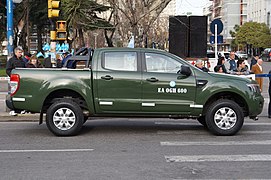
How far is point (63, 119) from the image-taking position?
9.87 metres

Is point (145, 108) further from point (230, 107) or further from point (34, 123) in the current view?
point (34, 123)

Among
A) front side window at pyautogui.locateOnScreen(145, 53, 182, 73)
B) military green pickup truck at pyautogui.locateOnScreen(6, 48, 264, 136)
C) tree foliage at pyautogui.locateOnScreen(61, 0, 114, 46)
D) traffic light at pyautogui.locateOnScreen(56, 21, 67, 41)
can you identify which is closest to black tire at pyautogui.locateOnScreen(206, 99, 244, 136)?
military green pickup truck at pyautogui.locateOnScreen(6, 48, 264, 136)

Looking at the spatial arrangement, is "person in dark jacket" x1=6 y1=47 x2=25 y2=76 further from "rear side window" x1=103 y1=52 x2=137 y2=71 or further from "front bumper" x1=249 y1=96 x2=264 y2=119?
"front bumper" x1=249 y1=96 x2=264 y2=119

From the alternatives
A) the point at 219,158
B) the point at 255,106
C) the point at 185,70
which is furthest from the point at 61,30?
the point at 219,158

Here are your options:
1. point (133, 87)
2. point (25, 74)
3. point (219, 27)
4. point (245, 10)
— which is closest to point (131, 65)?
point (133, 87)

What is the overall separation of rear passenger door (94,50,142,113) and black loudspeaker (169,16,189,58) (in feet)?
42.3

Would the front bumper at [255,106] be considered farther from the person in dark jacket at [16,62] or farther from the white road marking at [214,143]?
the person in dark jacket at [16,62]

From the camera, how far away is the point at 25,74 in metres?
9.84

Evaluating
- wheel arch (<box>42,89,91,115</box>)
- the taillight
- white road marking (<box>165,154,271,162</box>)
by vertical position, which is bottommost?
white road marking (<box>165,154,271,162</box>)

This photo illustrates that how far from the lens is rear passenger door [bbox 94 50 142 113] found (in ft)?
32.1

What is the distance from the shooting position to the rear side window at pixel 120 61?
992 centimetres

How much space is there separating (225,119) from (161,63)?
176 cm

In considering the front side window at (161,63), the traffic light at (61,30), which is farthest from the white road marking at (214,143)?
the traffic light at (61,30)

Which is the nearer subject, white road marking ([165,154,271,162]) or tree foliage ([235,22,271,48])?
white road marking ([165,154,271,162])
